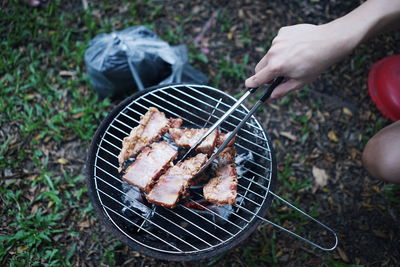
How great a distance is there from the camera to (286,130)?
168 inches

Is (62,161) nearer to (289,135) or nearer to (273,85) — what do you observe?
(273,85)

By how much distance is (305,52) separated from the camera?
2262mm

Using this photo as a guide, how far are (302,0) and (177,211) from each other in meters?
4.06

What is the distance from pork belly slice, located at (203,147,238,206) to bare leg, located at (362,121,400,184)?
150 cm

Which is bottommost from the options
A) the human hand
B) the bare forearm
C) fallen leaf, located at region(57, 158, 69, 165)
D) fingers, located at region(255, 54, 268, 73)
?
fallen leaf, located at region(57, 158, 69, 165)

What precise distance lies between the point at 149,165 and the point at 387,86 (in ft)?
10.7

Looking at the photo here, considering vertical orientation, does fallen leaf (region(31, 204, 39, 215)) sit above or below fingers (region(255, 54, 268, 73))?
below

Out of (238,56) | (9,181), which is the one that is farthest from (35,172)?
(238,56)

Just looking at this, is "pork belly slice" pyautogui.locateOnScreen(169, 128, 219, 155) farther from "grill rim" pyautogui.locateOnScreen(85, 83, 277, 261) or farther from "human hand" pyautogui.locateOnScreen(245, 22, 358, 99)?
"human hand" pyautogui.locateOnScreen(245, 22, 358, 99)

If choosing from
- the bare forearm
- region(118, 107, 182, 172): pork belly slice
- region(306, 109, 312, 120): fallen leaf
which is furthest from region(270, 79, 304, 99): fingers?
region(306, 109, 312, 120): fallen leaf

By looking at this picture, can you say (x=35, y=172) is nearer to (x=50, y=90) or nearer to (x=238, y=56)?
(x=50, y=90)

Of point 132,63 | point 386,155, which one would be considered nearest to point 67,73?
point 132,63

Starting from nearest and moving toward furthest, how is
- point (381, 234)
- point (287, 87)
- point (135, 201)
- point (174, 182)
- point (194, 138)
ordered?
point (287, 87)
point (174, 182)
point (194, 138)
point (135, 201)
point (381, 234)

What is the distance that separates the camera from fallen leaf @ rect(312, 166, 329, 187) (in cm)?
393
